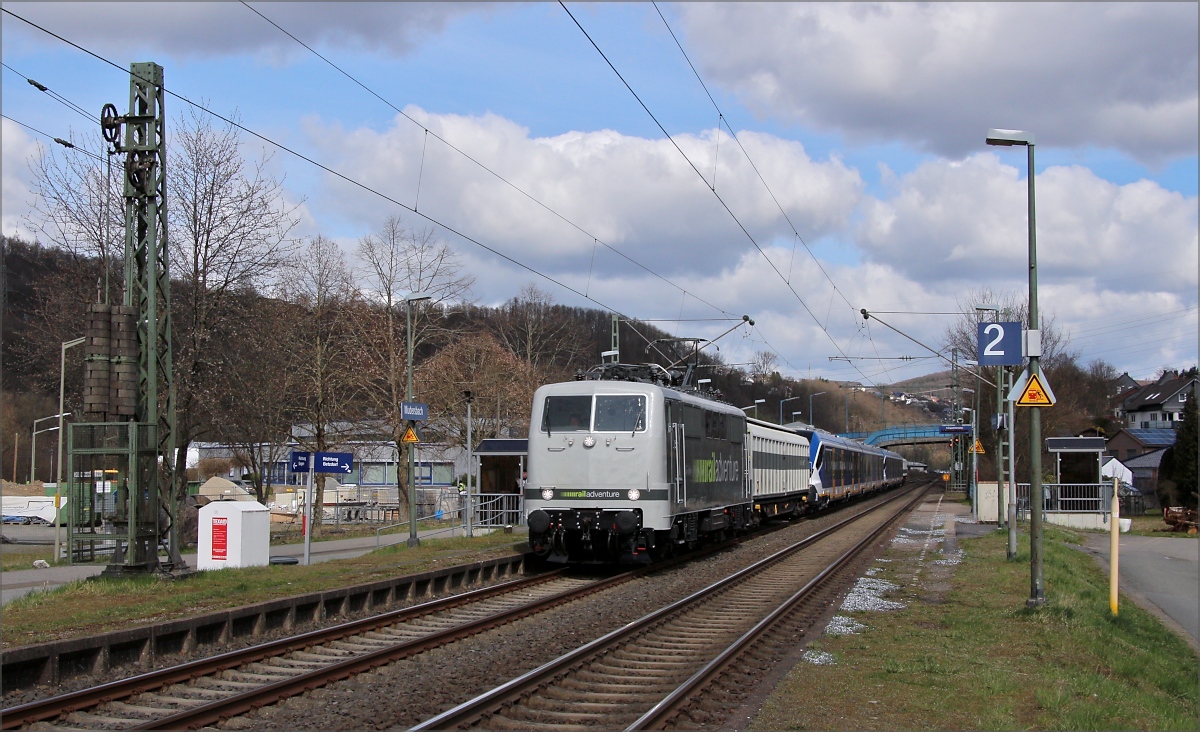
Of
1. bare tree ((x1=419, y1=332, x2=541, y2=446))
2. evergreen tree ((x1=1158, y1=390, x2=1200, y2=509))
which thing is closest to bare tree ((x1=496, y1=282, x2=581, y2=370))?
bare tree ((x1=419, y1=332, x2=541, y2=446))

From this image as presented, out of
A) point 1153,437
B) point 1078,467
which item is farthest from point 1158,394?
point 1078,467

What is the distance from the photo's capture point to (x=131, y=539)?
51.7 ft

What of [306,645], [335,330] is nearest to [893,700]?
[306,645]

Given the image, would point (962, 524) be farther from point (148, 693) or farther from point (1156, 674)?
point (148, 693)

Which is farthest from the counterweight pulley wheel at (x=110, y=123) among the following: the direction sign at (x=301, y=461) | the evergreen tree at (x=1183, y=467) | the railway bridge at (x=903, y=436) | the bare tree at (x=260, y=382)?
the railway bridge at (x=903, y=436)

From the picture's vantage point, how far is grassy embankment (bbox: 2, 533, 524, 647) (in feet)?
37.6

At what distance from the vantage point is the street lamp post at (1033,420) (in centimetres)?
1406

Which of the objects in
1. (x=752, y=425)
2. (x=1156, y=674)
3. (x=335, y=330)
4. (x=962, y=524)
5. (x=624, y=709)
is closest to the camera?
(x=624, y=709)

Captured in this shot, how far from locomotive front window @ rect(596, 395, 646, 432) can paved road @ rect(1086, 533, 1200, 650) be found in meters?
8.87

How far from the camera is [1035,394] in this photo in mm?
14438

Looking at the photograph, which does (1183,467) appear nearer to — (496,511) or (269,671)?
(496,511)

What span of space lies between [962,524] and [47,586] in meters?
27.6

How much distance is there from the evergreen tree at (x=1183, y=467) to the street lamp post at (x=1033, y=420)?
3598 cm

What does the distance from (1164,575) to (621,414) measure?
1332 cm
